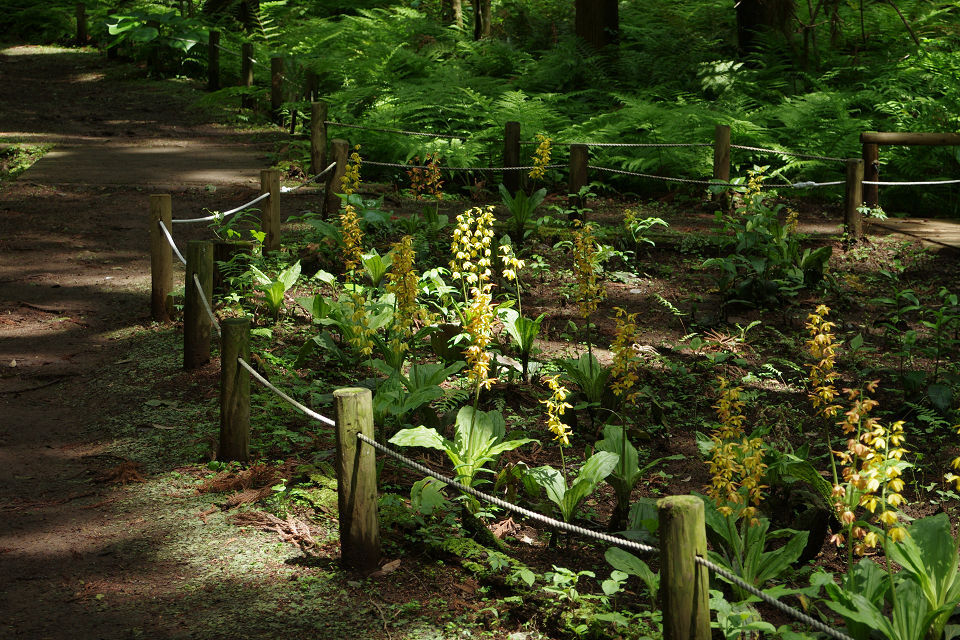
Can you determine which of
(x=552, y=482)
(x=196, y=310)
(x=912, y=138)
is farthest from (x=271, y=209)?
(x=912, y=138)

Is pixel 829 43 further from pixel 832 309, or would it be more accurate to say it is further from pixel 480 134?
pixel 832 309

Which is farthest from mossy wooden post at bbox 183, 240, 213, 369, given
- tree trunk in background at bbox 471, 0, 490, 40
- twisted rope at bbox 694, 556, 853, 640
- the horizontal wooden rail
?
tree trunk in background at bbox 471, 0, 490, 40

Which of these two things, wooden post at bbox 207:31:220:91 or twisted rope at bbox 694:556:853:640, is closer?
twisted rope at bbox 694:556:853:640

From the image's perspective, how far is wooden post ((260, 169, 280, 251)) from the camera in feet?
24.9

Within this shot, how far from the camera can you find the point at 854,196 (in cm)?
876

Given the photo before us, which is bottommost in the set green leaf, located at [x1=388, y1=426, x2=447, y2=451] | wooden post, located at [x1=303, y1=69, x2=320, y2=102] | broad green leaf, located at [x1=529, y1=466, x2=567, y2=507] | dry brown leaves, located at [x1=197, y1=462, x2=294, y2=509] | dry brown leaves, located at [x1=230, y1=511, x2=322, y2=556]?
dry brown leaves, located at [x1=230, y1=511, x2=322, y2=556]

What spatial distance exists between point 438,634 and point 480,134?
7.84 m

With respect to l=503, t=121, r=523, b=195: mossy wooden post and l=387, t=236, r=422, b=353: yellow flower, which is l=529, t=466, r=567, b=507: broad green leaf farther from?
l=503, t=121, r=523, b=195: mossy wooden post

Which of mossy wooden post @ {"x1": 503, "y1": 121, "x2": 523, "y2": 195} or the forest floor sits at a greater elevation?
mossy wooden post @ {"x1": 503, "y1": 121, "x2": 523, "y2": 195}

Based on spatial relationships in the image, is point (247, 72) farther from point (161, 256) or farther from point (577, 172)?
point (161, 256)

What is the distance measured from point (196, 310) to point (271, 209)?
2.11 m

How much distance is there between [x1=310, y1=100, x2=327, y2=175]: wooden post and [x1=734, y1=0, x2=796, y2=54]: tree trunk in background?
660 cm

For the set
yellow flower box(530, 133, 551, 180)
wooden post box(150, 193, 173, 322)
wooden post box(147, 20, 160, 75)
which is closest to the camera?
wooden post box(150, 193, 173, 322)

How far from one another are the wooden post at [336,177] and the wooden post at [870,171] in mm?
5051
